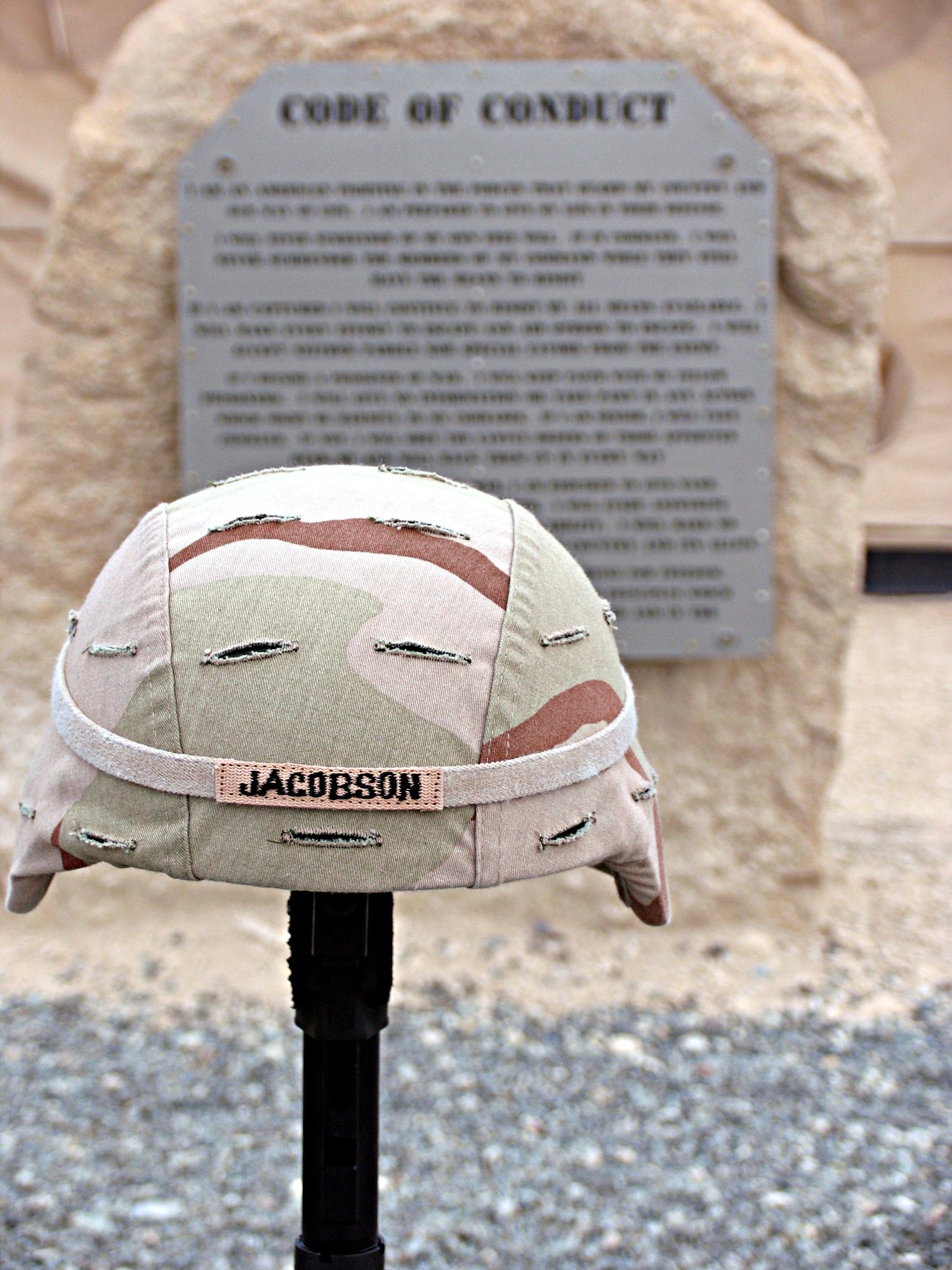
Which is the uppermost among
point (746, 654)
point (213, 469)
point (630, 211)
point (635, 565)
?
point (630, 211)

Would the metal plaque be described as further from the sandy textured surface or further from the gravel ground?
the gravel ground

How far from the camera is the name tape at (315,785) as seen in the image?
0.81 metres

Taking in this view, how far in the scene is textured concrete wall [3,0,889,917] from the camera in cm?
217

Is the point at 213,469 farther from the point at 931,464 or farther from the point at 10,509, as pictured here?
the point at 931,464

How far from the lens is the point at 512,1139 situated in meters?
1.79

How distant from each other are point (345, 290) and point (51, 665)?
909 mm

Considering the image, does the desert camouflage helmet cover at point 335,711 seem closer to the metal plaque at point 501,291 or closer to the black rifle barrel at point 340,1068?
the black rifle barrel at point 340,1068

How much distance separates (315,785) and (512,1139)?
3.94 feet

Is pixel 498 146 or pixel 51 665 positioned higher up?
pixel 498 146

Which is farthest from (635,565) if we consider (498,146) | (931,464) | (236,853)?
(931,464)

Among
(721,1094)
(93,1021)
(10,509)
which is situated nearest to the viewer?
(721,1094)

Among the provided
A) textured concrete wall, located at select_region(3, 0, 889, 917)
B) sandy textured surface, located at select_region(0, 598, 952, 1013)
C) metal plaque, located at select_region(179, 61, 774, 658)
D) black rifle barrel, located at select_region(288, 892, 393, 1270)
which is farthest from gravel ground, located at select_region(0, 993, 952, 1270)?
metal plaque, located at select_region(179, 61, 774, 658)

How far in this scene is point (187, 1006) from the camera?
2150mm

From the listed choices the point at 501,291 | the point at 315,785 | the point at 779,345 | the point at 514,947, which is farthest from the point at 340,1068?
the point at 779,345
